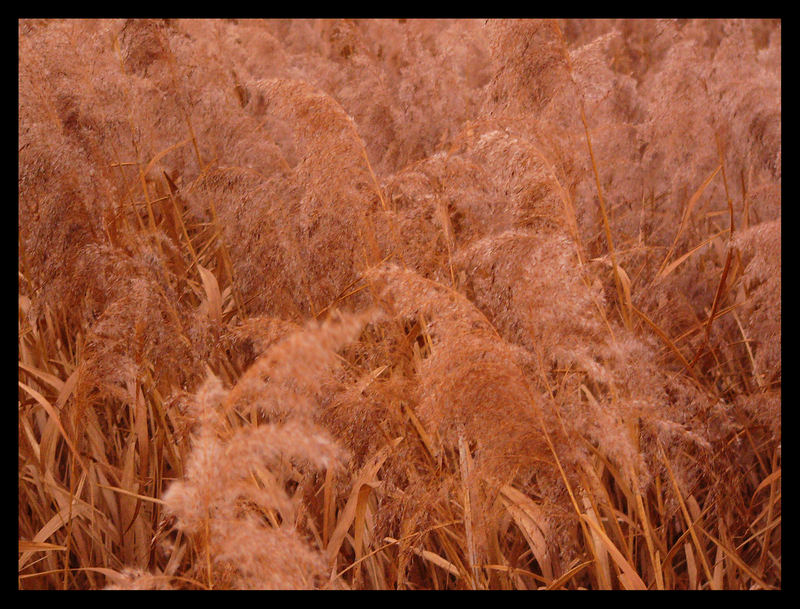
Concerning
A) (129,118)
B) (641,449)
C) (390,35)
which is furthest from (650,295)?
(390,35)

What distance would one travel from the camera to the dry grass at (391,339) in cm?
175

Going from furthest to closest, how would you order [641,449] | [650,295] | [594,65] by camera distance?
[650,295] → [594,65] → [641,449]

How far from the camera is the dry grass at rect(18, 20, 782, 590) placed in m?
1.75

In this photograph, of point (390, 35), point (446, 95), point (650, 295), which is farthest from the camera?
point (390, 35)

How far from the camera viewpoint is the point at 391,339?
2426 millimetres

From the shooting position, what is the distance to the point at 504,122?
2.34 metres

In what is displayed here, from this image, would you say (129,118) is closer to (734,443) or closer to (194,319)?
A: (194,319)

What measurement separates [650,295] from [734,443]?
0.63 metres

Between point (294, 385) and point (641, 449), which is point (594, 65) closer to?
point (641, 449)

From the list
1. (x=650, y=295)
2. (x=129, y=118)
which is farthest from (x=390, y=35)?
(x=650, y=295)

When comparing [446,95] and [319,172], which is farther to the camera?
[446,95]

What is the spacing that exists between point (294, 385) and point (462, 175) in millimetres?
1024
